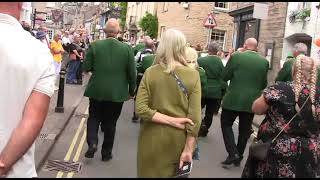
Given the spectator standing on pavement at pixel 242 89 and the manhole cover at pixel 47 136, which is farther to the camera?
the manhole cover at pixel 47 136

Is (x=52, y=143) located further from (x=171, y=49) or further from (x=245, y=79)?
(x=171, y=49)

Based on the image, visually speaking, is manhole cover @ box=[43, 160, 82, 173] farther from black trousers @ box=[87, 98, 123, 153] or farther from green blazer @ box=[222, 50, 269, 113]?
green blazer @ box=[222, 50, 269, 113]

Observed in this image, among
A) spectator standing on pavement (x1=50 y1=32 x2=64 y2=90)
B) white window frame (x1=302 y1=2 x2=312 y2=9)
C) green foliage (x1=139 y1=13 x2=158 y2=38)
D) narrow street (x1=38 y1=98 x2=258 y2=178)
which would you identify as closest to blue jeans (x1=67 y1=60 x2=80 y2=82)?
spectator standing on pavement (x1=50 y1=32 x2=64 y2=90)

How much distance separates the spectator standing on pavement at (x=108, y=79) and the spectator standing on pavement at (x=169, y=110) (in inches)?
109

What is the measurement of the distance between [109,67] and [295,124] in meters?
3.48

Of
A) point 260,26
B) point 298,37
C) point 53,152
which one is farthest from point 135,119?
point 260,26

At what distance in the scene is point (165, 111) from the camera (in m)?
4.41

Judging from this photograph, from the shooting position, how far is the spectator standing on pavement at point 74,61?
1833cm

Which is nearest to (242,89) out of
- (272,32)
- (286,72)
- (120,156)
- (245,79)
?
(245,79)

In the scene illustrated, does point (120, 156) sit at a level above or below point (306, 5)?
below

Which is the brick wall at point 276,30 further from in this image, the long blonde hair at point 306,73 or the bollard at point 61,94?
the long blonde hair at point 306,73

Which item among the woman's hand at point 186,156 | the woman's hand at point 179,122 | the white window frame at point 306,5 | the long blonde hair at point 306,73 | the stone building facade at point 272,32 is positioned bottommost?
the woman's hand at point 186,156

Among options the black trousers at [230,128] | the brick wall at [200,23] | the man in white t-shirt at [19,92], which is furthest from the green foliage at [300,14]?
the brick wall at [200,23]

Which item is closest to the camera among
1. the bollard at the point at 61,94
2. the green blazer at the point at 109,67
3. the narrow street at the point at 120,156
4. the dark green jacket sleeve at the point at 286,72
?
the narrow street at the point at 120,156
